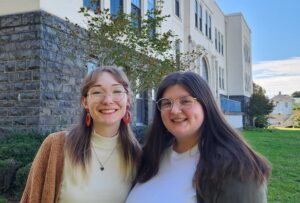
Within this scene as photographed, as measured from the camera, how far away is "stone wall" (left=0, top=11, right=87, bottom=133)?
8617mm

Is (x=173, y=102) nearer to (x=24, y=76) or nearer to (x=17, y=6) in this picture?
(x=24, y=76)

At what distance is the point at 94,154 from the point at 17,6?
735cm

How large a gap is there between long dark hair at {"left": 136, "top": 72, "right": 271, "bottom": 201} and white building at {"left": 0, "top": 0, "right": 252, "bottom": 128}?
2.05 feet

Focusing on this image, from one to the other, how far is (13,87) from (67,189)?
7009 mm

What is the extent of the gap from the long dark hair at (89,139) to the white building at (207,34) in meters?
0.76

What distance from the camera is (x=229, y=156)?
2.10m

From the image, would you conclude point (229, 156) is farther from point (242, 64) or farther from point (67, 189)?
point (242, 64)

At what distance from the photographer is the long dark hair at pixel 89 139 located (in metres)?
2.56

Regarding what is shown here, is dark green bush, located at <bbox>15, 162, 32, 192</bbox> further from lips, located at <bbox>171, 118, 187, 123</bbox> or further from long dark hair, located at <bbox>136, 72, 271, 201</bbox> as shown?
lips, located at <bbox>171, 118, 187, 123</bbox>

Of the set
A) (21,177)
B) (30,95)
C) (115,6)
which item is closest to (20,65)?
(30,95)

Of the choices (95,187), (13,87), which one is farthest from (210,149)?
(13,87)

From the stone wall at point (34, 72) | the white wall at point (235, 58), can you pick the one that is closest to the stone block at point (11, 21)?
the stone wall at point (34, 72)

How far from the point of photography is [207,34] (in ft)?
91.6

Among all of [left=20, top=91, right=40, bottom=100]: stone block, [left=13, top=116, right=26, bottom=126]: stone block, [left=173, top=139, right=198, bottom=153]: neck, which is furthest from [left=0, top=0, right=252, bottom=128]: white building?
[left=13, top=116, right=26, bottom=126]: stone block
